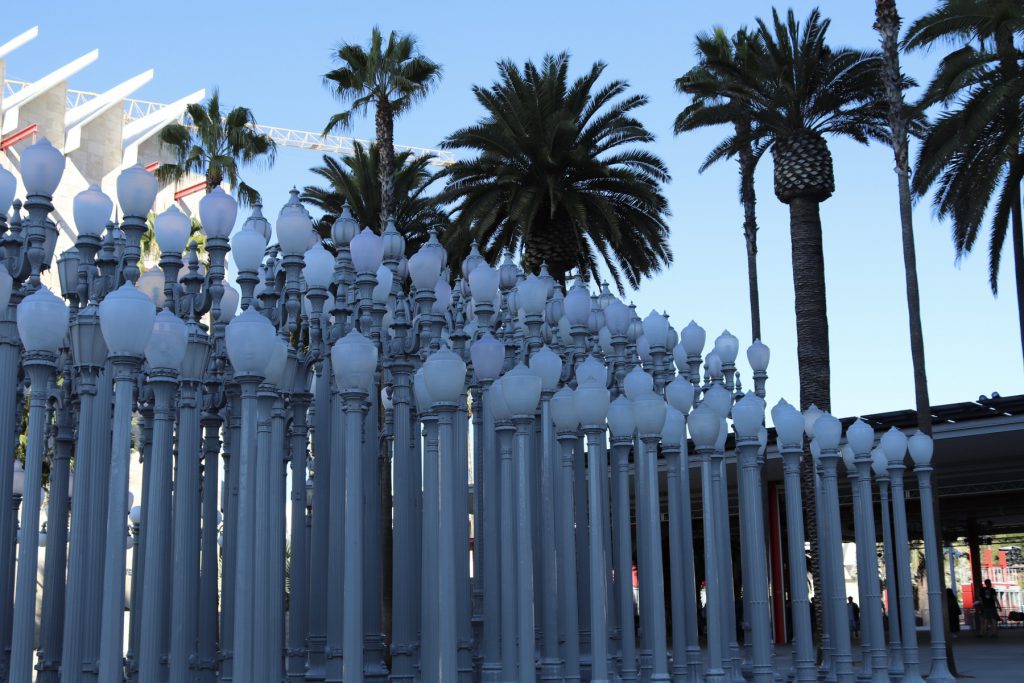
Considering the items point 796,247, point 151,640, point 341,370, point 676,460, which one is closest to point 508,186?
Result: point 796,247

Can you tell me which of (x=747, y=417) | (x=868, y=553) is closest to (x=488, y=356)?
(x=747, y=417)

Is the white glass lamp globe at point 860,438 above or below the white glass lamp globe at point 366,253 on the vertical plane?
below

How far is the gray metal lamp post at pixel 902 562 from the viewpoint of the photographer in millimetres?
13625

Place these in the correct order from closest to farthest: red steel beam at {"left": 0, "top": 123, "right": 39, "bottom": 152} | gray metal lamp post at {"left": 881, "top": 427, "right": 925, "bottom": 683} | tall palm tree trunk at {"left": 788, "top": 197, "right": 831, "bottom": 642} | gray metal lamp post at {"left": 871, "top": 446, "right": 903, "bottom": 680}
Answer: gray metal lamp post at {"left": 881, "top": 427, "right": 925, "bottom": 683}
gray metal lamp post at {"left": 871, "top": 446, "right": 903, "bottom": 680}
tall palm tree trunk at {"left": 788, "top": 197, "right": 831, "bottom": 642}
red steel beam at {"left": 0, "top": 123, "right": 39, "bottom": 152}

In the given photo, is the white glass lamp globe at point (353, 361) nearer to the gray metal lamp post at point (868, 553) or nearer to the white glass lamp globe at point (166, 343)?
the white glass lamp globe at point (166, 343)

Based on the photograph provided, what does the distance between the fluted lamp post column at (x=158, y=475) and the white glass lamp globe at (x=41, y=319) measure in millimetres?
680

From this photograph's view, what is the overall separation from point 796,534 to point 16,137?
150 feet

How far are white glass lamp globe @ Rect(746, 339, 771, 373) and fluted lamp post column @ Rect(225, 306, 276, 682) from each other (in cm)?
733

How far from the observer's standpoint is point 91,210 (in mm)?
9852

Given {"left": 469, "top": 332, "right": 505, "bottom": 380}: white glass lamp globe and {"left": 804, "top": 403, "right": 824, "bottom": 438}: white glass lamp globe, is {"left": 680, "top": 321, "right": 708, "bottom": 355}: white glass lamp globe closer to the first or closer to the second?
{"left": 804, "top": 403, "right": 824, "bottom": 438}: white glass lamp globe

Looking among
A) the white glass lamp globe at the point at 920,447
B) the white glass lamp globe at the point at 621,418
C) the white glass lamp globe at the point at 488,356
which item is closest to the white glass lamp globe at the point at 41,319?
the white glass lamp globe at the point at 488,356

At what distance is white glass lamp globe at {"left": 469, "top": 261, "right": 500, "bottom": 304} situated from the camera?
11758mm

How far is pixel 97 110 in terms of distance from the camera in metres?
58.9

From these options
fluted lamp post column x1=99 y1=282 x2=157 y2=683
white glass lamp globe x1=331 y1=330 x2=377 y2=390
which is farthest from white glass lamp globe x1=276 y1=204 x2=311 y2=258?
fluted lamp post column x1=99 y1=282 x2=157 y2=683
